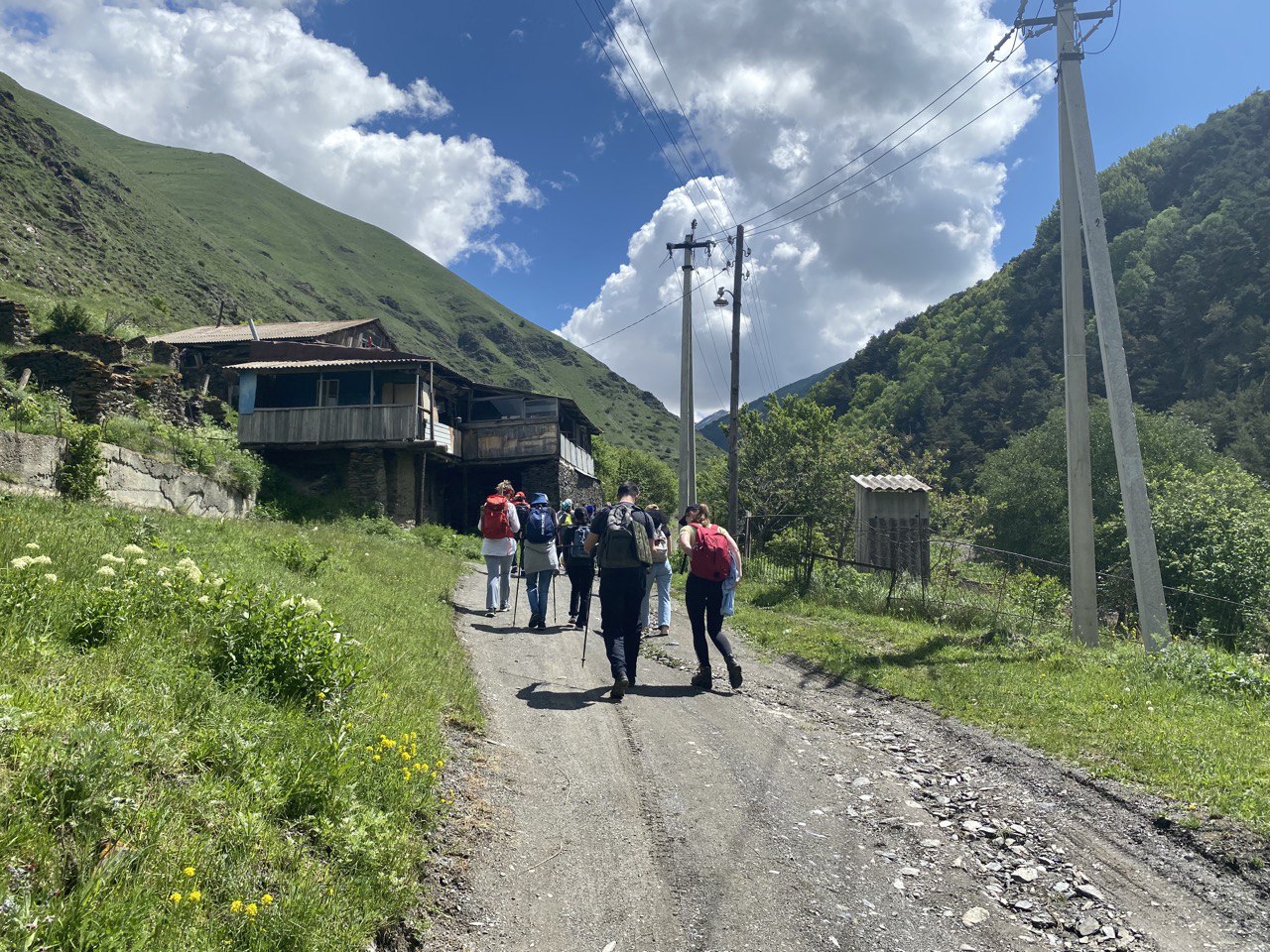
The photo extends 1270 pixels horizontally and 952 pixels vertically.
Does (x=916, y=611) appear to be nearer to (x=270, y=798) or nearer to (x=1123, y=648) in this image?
(x=1123, y=648)

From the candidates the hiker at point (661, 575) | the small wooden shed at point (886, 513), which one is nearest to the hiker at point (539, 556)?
the hiker at point (661, 575)

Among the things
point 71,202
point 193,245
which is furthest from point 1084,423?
point 193,245

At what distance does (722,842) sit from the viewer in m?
4.06

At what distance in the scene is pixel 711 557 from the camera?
7.55 m

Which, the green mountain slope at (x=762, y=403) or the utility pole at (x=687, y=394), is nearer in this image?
the utility pole at (x=687, y=394)

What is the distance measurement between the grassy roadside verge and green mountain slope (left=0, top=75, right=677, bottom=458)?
114ft

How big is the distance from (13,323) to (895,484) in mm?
26187

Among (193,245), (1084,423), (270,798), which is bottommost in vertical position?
(270,798)

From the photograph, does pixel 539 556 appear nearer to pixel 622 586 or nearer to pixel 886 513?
pixel 622 586

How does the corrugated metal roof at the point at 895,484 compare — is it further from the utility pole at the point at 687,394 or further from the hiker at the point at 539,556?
the hiker at the point at 539,556

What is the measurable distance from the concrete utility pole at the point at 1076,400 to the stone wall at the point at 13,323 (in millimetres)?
27349

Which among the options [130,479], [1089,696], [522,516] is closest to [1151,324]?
[1089,696]

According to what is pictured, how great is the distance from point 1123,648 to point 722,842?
7.54 meters

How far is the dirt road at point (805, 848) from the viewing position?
10.8ft
